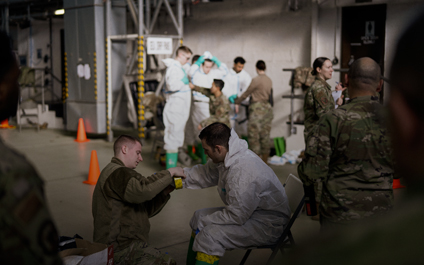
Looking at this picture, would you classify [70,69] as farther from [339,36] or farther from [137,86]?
[339,36]

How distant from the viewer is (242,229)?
2920mm

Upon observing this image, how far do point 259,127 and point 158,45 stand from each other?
292 centimetres

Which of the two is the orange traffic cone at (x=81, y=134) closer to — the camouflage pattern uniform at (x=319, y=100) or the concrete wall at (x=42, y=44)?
the concrete wall at (x=42, y=44)

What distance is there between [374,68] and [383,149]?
1.54ft

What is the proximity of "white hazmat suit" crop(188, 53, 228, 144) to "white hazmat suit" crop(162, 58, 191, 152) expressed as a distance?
734 mm

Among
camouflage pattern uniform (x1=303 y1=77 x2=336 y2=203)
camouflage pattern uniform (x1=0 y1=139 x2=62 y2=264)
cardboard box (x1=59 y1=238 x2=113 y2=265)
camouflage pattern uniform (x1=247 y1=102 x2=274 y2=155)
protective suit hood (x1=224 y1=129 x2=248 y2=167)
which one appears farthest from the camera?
camouflage pattern uniform (x1=247 y1=102 x2=274 y2=155)

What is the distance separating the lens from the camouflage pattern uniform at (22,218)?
3.52ft

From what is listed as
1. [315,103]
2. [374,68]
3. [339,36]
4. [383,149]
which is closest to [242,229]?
[383,149]

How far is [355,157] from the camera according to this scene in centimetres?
244

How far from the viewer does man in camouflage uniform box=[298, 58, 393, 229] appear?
2.42m

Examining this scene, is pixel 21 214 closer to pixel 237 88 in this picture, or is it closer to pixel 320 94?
pixel 320 94

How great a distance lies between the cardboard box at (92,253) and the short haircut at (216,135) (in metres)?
0.99

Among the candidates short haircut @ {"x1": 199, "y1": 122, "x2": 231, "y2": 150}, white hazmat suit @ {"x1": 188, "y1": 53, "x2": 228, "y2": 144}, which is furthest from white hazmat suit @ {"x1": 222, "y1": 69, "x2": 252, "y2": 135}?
short haircut @ {"x1": 199, "y1": 122, "x2": 231, "y2": 150}

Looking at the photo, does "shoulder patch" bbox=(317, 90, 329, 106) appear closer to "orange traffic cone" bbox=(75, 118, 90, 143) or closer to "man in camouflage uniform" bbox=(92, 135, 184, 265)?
"man in camouflage uniform" bbox=(92, 135, 184, 265)
